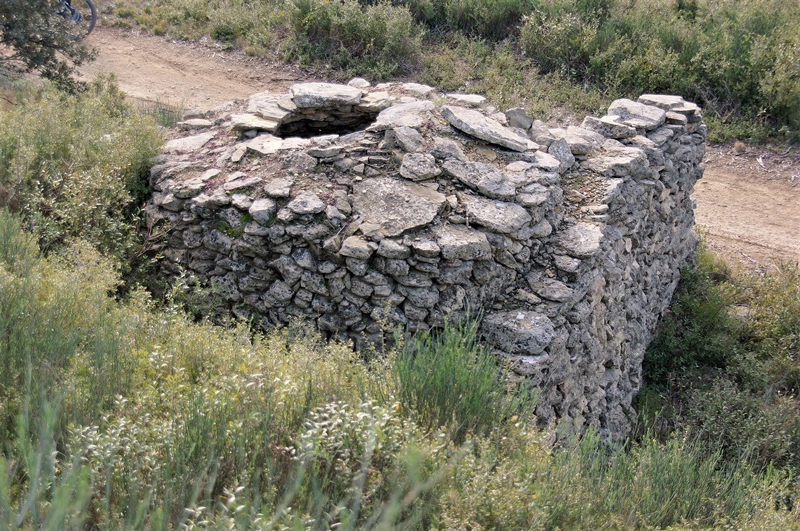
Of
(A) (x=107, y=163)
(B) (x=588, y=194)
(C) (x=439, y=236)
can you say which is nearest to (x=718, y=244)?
(B) (x=588, y=194)

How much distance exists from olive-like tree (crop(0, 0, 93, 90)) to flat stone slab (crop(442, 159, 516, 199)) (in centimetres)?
505

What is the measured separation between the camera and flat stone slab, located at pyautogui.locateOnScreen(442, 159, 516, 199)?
570 cm

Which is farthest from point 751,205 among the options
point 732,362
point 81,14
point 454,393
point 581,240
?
point 81,14

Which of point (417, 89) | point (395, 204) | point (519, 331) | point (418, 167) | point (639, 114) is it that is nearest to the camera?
point (519, 331)

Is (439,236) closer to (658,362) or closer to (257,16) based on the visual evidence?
(658,362)

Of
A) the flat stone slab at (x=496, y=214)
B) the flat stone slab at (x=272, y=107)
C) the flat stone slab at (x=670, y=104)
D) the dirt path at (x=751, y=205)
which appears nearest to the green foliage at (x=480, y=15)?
the dirt path at (x=751, y=205)

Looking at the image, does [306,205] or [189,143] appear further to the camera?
[189,143]

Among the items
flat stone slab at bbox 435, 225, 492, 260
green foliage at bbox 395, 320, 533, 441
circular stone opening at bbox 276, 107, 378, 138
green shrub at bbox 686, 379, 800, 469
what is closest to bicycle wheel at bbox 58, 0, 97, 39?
circular stone opening at bbox 276, 107, 378, 138

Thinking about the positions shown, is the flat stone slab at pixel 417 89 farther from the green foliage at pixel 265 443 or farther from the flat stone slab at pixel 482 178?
the green foliage at pixel 265 443

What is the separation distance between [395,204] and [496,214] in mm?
770

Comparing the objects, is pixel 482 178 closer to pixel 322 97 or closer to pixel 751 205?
pixel 322 97

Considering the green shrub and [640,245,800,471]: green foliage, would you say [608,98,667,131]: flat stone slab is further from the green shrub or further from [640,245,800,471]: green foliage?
the green shrub

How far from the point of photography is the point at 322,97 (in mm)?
6945

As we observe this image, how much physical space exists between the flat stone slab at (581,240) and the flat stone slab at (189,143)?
333 centimetres
